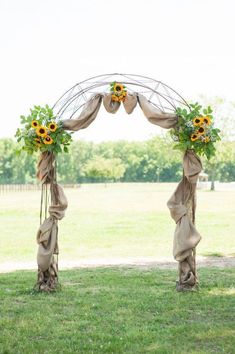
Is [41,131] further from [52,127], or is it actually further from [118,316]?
[118,316]

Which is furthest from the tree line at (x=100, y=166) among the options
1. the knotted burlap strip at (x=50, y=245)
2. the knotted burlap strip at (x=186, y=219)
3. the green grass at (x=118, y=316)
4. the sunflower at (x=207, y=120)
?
the sunflower at (x=207, y=120)

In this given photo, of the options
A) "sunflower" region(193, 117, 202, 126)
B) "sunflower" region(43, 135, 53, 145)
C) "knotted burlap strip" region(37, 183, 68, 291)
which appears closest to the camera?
"sunflower" region(193, 117, 202, 126)

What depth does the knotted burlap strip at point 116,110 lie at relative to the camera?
28.7 feet

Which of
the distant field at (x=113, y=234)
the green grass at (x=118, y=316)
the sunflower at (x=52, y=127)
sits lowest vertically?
the distant field at (x=113, y=234)

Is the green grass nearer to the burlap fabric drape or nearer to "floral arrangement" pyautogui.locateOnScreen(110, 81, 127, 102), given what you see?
the burlap fabric drape

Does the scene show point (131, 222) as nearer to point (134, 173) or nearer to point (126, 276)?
point (126, 276)

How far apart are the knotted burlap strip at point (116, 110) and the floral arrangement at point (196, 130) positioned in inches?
5.9

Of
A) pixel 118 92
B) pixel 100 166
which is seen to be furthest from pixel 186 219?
pixel 100 166

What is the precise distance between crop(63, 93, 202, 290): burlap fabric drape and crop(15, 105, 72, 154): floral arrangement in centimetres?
21

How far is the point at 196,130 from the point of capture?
28.4 ft

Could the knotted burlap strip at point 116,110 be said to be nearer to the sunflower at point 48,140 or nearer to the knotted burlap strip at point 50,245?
the sunflower at point 48,140

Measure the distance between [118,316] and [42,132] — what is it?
125 inches

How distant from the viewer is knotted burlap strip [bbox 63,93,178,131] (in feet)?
28.7

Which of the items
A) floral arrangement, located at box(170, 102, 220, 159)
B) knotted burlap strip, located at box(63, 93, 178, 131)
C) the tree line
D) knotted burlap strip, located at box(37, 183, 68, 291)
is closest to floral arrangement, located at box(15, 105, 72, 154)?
knotted burlap strip, located at box(63, 93, 178, 131)
